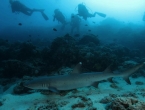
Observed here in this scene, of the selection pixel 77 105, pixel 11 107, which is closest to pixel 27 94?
pixel 11 107

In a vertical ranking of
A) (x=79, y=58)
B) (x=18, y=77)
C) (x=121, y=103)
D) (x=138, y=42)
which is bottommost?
(x=121, y=103)

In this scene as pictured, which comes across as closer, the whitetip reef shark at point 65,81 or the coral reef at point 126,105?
the coral reef at point 126,105

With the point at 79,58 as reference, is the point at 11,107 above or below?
Answer: below

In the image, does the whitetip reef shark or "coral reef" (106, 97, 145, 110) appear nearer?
"coral reef" (106, 97, 145, 110)

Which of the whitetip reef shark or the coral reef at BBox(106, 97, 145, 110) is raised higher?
the whitetip reef shark

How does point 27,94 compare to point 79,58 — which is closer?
point 27,94

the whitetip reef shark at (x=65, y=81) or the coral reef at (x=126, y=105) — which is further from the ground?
the whitetip reef shark at (x=65, y=81)

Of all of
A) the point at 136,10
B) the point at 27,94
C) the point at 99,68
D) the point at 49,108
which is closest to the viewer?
the point at 49,108

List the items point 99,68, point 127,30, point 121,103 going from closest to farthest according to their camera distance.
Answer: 1. point 121,103
2. point 99,68
3. point 127,30

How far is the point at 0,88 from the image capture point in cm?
804

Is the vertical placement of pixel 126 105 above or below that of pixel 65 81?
below

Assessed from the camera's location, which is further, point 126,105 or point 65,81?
point 65,81

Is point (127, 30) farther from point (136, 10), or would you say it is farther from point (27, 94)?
point (136, 10)

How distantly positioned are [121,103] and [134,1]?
192615mm
